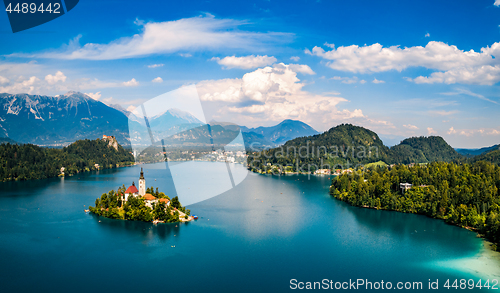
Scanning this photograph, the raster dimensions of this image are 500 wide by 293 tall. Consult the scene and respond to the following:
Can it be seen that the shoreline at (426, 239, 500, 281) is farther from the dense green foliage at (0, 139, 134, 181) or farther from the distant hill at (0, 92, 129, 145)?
the distant hill at (0, 92, 129, 145)

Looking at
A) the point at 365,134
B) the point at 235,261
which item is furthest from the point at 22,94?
the point at 235,261

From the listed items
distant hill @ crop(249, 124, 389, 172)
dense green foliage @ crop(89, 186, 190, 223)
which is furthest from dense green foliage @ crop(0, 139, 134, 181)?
distant hill @ crop(249, 124, 389, 172)

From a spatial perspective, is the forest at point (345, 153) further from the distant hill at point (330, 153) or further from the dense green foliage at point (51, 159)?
the dense green foliage at point (51, 159)

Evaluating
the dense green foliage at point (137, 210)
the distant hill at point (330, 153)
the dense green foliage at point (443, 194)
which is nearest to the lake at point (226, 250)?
the dense green foliage at point (137, 210)

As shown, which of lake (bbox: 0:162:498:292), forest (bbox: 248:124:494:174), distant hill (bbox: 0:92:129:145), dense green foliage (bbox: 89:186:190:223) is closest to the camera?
lake (bbox: 0:162:498:292)

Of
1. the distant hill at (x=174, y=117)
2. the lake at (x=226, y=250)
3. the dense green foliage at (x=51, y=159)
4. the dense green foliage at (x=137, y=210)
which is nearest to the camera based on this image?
the lake at (x=226, y=250)

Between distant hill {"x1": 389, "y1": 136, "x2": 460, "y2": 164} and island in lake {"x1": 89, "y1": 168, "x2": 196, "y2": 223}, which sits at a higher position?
distant hill {"x1": 389, "y1": 136, "x2": 460, "y2": 164}
